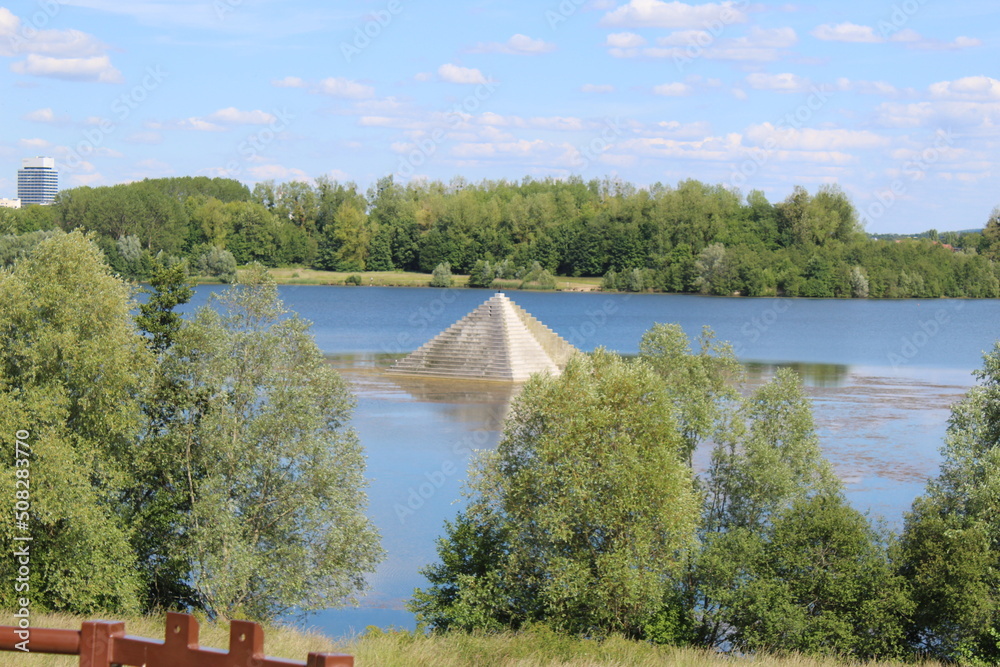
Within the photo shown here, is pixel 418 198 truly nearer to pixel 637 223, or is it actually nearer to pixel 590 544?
pixel 637 223

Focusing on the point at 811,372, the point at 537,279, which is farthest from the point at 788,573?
the point at 537,279

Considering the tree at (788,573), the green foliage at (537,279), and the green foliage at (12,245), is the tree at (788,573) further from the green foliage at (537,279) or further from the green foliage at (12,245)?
the green foliage at (537,279)

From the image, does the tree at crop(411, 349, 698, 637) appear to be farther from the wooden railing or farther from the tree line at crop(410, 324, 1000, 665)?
the wooden railing

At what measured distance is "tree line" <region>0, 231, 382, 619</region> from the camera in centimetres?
1773

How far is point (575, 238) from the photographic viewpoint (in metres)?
141

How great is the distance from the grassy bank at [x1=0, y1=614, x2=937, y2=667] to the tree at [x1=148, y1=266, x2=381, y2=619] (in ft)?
6.44

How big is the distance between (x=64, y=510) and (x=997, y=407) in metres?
17.4

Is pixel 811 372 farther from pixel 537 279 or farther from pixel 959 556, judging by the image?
pixel 537 279

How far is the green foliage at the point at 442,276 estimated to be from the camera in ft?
433

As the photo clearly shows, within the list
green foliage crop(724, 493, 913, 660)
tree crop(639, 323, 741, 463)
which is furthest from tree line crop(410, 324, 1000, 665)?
tree crop(639, 323, 741, 463)

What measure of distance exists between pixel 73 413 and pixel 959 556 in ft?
50.5

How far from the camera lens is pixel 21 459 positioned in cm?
1759

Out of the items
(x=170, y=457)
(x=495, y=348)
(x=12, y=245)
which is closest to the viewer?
(x=170, y=457)

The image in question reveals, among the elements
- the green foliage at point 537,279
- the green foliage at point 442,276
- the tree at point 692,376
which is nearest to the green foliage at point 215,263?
the green foliage at point 442,276
